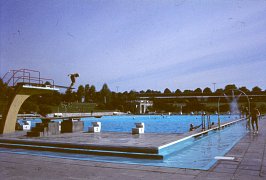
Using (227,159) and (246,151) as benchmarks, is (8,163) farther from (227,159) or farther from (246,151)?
(246,151)

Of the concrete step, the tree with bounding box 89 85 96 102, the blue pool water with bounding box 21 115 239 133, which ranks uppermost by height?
the tree with bounding box 89 85 96 102

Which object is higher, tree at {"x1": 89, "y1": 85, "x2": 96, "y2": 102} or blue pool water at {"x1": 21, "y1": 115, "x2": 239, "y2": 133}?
tree at {"x1": 89, "y1": 85, "x2": 96, "y2": 102}

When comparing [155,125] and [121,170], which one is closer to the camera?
[121,170]

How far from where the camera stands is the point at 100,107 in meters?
106

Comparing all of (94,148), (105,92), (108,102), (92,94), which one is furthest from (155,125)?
(92,94)

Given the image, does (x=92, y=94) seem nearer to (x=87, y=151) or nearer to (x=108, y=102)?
(x=108, y=102)

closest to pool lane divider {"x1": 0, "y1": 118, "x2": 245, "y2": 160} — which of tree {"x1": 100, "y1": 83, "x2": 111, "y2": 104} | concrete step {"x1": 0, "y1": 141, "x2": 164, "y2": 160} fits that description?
concrete step {"x1": 0, "y1": 141, "x2": 164, "y2": 160}

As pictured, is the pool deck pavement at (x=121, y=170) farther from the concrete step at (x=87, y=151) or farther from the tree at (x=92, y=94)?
the tree at (x=92, y=94)

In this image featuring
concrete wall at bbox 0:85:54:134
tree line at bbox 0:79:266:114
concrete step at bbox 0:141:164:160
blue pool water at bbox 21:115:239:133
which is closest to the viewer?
concrete step at bbox 0:141:164:160

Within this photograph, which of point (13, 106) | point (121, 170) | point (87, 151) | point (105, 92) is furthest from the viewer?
point (105, 92)

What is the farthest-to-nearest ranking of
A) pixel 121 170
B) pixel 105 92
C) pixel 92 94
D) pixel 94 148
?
pixel 92 94 → pixel 105 92 → pixel 94 148 → pixel 121 170

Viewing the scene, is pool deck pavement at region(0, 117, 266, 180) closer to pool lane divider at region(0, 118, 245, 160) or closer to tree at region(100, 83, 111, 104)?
pool lane divider at region(0, 118, 245, 160)

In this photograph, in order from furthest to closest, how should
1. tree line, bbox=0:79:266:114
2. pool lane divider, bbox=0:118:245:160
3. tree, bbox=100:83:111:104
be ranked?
1. tree, bbox=100:83:111:104
2. tree line, bbox=0:79:266:114
3. pool lane divider, bbox=0:118:245:160

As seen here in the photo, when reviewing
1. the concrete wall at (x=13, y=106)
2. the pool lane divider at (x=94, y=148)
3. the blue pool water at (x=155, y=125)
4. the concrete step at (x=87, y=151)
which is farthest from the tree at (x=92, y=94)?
the concrete step at (x=87, y=151)
